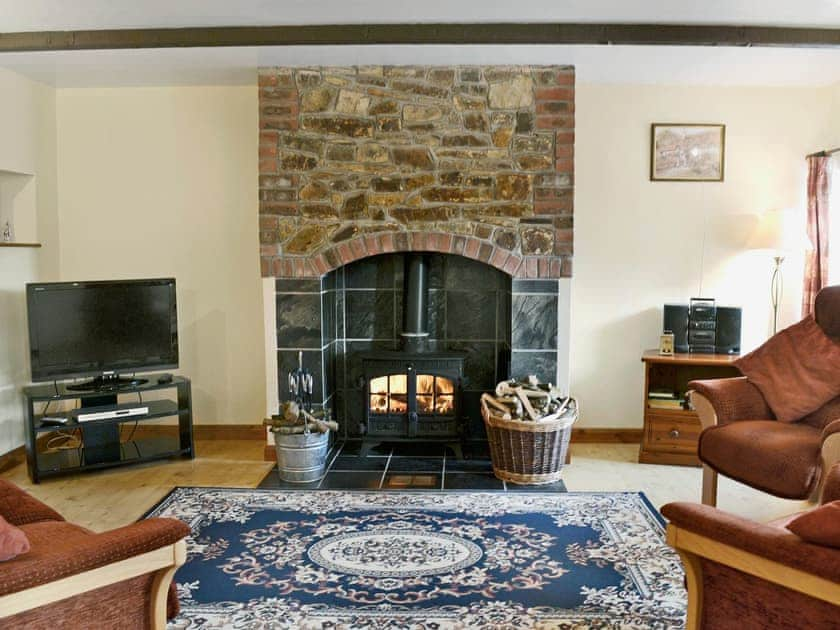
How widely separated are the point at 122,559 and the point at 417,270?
326cm

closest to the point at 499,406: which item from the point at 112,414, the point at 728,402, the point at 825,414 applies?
the point at 728,402

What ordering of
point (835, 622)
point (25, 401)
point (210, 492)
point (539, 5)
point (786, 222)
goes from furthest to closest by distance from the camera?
point (786, 222)
point (25, 401)
point (210, 492)
point (539, 5)
point (835, 622)

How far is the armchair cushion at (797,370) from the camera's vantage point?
12.2ft

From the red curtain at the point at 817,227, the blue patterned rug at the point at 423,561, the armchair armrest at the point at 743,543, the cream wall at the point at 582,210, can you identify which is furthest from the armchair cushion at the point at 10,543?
the red curtain at the point at 817,227

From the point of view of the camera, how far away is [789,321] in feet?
17.6

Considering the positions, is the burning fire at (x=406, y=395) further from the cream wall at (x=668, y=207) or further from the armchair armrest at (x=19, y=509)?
the armchair armrest at (x=19, y=509)

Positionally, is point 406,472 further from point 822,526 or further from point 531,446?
point 822,526

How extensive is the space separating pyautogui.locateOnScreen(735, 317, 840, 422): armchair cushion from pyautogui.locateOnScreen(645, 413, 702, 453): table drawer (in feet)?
3.31

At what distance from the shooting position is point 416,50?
4.39 meters

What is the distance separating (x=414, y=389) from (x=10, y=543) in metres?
3.20

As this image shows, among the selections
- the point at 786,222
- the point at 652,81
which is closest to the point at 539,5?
the point at 652,81

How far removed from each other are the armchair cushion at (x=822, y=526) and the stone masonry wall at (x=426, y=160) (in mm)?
2941

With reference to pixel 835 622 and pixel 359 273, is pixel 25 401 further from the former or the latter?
pixel 835 622

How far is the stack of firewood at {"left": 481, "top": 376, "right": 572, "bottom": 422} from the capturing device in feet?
14.7
